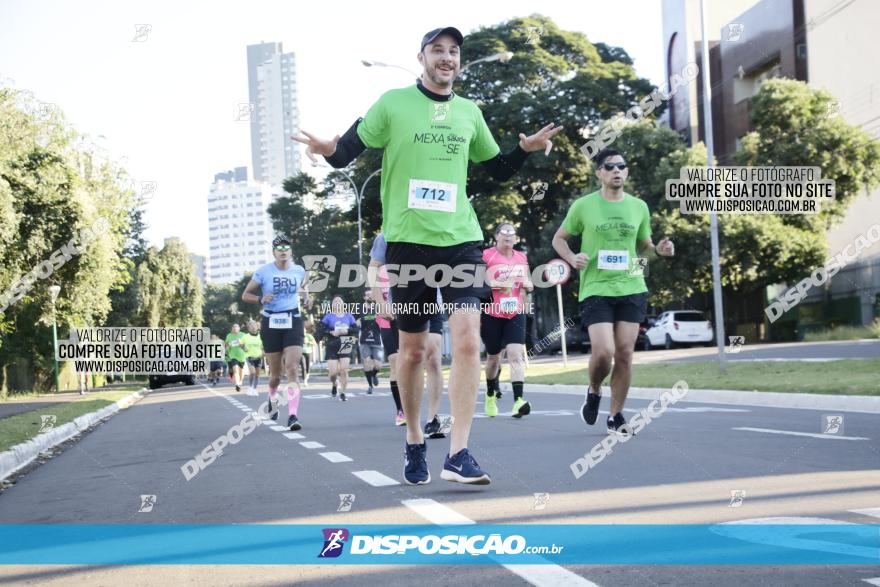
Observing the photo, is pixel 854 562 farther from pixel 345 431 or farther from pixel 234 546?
pixel 345 431

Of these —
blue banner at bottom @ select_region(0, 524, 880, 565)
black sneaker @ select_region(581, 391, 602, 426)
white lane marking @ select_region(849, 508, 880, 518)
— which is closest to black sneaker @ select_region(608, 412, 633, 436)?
black sneaker @ select_region(581, 391, 602, 426)

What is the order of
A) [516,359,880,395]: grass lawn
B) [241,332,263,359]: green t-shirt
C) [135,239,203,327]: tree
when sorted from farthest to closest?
1. [135,239,203,327]: tree
2. [241,332,263,359]: green t-shirt
3. [516,359,880,395]: grass lawn

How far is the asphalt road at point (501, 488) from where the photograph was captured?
383cm

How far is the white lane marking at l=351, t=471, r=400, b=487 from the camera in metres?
6.20

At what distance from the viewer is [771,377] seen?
1683 cm

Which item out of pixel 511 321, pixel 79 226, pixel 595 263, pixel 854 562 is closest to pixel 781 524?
pixel 854 562

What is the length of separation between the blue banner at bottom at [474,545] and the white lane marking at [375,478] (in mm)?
1313

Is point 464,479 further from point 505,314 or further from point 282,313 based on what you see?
point 282,313

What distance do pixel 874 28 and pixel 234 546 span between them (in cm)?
3761

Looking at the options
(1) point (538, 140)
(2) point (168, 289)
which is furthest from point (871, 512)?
(2) point (168, 289)

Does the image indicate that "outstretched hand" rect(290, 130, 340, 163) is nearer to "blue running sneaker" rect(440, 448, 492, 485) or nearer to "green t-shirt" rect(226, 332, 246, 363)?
"blue running sneaker" rect(440, 448, 492, 485)

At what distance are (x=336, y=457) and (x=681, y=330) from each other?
112ft

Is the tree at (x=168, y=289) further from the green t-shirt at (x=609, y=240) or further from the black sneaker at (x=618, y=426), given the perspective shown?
the black sneaker at (x=618, y=426)

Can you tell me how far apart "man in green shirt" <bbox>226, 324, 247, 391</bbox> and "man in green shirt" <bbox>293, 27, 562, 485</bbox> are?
23619 millimetres
